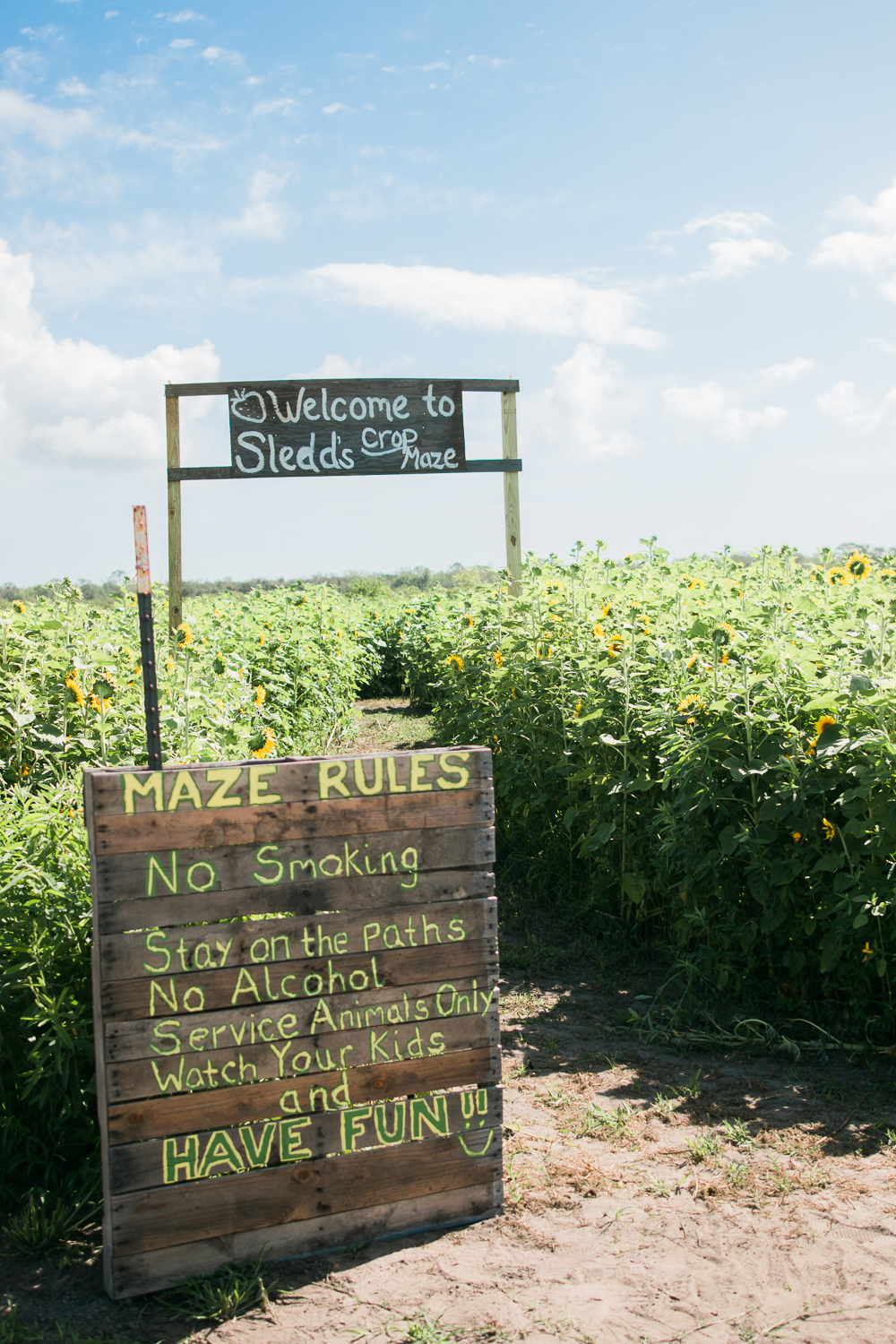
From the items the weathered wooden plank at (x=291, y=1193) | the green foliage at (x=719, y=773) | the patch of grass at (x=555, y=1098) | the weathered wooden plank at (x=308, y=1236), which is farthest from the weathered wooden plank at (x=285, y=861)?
the green foliage at (x=719, y=773)

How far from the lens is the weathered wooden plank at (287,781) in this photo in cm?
238

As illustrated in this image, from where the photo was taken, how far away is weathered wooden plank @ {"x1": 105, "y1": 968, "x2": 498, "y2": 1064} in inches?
94.0

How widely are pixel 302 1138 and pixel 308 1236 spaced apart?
0.81 feet

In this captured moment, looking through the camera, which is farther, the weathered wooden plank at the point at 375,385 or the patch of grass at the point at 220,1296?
the weathered wooden plank at the point at 375,385

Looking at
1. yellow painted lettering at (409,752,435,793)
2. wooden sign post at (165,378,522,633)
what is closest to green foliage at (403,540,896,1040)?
wooden sign post at (165,378,522,633)

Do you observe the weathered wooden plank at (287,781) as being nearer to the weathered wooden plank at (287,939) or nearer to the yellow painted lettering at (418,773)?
the yellow painted lettering at (418,773)

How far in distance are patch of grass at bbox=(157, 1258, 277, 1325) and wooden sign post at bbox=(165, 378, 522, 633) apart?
4.26 metres

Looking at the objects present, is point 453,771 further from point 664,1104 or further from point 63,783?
point 63,783

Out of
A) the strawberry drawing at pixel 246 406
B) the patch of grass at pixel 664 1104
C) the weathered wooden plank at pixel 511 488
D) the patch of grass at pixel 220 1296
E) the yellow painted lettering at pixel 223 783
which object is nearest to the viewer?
the patch of grass at pixel 220 1296

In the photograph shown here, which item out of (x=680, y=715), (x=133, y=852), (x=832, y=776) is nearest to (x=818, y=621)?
(x=680, y=715)

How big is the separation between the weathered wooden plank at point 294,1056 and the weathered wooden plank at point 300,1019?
0.02 meters

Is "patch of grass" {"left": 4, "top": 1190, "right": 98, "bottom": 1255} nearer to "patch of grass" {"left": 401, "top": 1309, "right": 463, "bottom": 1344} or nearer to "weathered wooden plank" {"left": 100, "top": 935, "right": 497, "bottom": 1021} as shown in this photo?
"weathered wooden plank" {"left": 100, "top": 935, "right": 497, "bottom": 1021}

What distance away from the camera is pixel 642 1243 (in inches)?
99.2

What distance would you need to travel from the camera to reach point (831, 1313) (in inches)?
88.2
